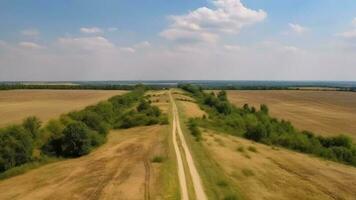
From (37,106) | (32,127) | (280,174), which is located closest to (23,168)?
(32,127)

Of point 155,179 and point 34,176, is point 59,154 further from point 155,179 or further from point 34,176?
point 155,179

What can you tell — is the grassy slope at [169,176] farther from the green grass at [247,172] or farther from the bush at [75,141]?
the bush at [75,141]

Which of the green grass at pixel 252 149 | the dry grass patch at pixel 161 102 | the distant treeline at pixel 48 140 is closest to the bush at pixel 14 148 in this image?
the distant treeline at pixel 48 140

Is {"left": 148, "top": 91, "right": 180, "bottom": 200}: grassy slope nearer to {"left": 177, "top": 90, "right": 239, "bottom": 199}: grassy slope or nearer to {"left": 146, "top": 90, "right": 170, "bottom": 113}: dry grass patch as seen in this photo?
{"left": 177, "top": 90, "right": 239, "bottom": 199}: grassy slope

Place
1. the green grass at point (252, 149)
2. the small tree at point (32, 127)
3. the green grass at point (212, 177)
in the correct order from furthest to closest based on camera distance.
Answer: the small tree at point (32, 127) → the green grass at point (252, 149) → the green grass at point (212, 177)

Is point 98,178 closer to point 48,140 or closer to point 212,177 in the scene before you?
point 212,177

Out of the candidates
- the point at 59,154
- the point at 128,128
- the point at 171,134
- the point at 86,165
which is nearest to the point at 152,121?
the point at 128,128
